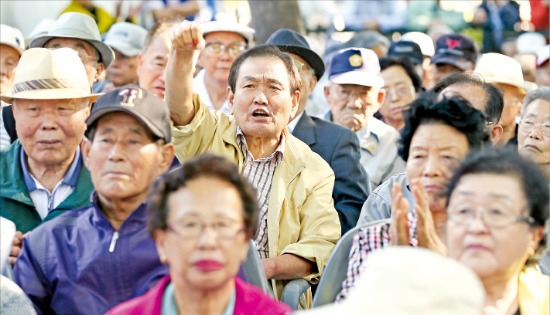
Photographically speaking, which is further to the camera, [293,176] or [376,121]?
[376,121]

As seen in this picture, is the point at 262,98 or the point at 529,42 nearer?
the point at 262,98

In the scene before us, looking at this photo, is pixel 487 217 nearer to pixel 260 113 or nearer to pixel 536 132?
pixel 260 113

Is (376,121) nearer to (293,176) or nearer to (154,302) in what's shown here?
(293,176)

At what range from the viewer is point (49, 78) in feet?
18.6

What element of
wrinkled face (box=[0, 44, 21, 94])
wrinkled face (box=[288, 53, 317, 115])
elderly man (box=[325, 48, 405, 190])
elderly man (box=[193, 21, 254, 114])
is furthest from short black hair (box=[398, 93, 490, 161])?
wrinkled face (box=[0, 44, 21, 94])

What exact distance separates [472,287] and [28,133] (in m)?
2.92

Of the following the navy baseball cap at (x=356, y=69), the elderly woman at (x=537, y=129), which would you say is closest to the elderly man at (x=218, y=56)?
the navy baseball cap at (x=356, y=69)

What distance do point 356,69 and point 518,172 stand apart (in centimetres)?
388

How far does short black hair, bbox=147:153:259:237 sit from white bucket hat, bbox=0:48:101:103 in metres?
1.82

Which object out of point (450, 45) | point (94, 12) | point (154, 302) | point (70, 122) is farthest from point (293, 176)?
point (94, 12)

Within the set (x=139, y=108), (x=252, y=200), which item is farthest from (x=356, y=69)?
(x=252, y=200)

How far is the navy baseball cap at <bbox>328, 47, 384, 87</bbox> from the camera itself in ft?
25.9

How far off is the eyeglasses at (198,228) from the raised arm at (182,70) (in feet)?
5.45

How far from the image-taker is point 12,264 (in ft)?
15.6
